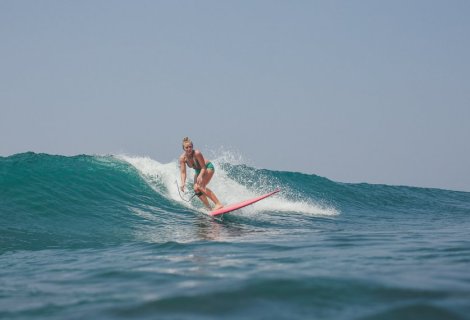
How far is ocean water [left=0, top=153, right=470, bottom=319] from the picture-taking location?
327 centimetres

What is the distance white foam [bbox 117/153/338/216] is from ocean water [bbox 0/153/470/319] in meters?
0.46

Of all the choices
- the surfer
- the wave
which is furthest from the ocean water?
the surfer

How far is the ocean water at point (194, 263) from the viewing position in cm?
327

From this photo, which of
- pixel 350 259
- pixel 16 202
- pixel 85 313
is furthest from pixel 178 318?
pixel 16 202

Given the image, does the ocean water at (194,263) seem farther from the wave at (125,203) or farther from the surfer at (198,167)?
the surfer at (198,167)

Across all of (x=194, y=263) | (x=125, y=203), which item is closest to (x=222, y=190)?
(x=125, y=203)

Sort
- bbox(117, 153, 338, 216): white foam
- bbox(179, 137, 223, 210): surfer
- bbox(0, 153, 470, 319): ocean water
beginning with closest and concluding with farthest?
1. bbox(0, 153, 470, 319): ocean water
2. bbox(179, 137, 223, 210): surfer
3. bbox(117, 153, 338, 216): white foam

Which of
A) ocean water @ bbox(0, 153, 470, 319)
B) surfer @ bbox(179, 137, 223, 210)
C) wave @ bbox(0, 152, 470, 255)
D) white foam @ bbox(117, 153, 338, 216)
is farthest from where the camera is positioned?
white foam @ bbox(117, 153, 338, 216)

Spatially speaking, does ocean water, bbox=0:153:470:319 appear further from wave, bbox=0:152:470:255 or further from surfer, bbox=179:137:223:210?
surfer, bbox=179:137:223:210

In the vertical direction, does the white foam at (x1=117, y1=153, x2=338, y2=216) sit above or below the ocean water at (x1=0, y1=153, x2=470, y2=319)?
above

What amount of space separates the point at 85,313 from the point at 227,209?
7.69 metres

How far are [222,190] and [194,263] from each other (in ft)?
34.5

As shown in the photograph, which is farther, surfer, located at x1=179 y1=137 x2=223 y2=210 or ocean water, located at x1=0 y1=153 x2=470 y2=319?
surfer, located at x1=179 y1=137 x2=223 y2=210

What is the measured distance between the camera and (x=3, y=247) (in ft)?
24.3
